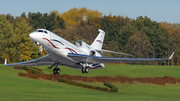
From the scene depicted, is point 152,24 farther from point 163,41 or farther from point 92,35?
point 92,35

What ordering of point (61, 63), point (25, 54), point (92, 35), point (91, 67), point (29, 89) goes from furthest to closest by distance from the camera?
point (92, 35) < point (25, 54) < point (91, 67) < point (61, 63) < point (29, 89)

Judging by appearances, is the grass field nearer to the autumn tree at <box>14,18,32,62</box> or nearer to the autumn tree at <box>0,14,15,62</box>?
the autumn tree at <box>14,18,32,62</box>

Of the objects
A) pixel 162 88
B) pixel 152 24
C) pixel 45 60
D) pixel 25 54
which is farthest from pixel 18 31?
pixel 152 24

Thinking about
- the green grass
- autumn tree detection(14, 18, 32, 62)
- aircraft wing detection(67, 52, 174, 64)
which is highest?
autumn tree detection(14, 18, 32, 62)

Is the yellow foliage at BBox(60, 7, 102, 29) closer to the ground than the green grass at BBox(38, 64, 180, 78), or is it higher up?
higher up

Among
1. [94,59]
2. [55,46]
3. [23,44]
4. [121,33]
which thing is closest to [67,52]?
[55,46]

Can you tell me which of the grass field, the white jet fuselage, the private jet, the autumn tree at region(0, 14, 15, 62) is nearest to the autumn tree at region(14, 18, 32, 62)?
the autumn tree at region(0, 14, 15, 62)

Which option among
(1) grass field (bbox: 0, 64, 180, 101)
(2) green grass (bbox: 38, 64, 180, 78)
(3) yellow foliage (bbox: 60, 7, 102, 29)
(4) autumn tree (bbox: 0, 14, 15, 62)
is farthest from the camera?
(3) yellow foliage (bbox: 60, 7, 102, 29)

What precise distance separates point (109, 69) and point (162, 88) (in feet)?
26.4

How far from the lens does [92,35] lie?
399 ft

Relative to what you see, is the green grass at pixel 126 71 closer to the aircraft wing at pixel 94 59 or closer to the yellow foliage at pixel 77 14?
the aircraft wing at pixel 94 59

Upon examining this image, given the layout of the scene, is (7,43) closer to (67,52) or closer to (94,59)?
(94,59)

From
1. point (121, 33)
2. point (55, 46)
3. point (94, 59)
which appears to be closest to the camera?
point (55, 46)

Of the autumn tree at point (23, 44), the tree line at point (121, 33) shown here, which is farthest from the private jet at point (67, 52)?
the tree line at point (121, 33)
